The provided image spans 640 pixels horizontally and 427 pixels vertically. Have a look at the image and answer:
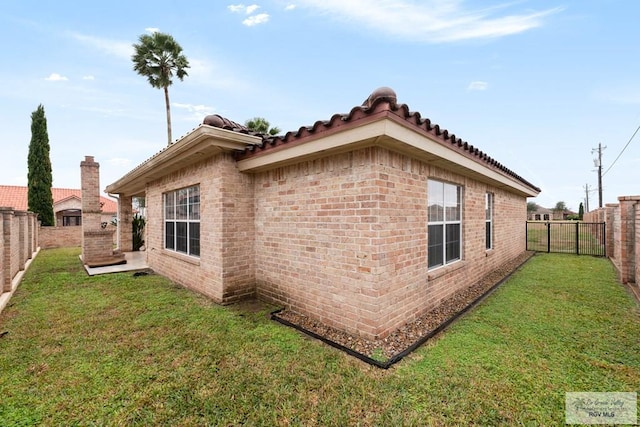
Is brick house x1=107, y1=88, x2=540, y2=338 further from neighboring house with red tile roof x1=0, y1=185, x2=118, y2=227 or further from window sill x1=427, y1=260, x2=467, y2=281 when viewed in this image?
neighboring house with red tile roof x1=0, y1=185, x2=118, y2=227

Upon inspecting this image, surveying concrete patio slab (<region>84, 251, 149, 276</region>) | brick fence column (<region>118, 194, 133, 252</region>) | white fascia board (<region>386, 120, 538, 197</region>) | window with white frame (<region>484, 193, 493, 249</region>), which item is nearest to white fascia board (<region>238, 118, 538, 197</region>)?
white fascia board (<region>386, 120, 538, 197</region>)

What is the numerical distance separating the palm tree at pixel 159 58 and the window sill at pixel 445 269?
20.9m

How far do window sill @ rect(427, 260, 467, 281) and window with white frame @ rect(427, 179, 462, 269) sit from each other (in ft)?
0.27

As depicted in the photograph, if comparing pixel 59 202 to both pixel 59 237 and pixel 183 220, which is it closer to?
pixel 59 237

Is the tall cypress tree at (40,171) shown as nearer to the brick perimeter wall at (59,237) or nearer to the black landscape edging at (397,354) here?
the brick perimeter wall at (59,237)

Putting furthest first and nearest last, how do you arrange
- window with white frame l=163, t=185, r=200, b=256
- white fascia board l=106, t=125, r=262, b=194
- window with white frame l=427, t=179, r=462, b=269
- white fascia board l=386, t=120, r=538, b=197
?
1. window with white frame l=163, t=185, r=200, b=256
2. window with white frame l=427, t=179, r=462, b=269
3. white fascia board l=106, t=125, r=262, b=194
4. white fascia board l=386, t=120, r=538, b=197

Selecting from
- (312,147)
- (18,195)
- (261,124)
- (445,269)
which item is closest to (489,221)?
(445,269)

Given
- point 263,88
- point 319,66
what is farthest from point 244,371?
point 263,88

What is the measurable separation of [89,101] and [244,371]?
15.8 m

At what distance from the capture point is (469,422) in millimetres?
2191

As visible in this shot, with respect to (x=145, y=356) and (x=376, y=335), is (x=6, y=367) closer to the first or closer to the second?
(x=145, y=356)

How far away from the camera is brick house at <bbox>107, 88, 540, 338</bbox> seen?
3455 millimetres

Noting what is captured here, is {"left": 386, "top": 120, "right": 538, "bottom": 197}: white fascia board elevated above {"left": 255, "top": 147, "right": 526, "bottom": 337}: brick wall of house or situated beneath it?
elevated above

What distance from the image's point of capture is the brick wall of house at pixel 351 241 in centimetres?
348
